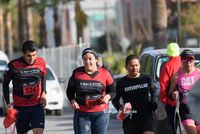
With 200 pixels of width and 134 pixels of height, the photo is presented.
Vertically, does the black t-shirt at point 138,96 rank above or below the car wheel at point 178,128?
above

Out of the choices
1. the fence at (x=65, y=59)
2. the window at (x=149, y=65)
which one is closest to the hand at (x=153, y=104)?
the window at (x=149, y=65)

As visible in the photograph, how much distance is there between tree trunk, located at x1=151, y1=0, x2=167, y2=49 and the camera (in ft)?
57.6

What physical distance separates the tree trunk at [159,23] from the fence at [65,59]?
2.77 m

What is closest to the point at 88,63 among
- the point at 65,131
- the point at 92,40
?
the point at 65,131

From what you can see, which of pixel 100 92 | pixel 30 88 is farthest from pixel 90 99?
pixel 30 88

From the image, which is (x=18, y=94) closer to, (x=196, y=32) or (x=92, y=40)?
(x=196, y=32)

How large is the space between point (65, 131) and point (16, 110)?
4.21 metres

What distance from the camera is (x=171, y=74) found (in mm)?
7031

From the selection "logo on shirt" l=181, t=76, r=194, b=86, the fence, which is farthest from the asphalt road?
the fence

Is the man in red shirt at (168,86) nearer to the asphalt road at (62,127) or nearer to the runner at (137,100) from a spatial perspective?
the runner at (137,100)

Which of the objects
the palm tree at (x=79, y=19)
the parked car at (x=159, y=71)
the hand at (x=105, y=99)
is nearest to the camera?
the hand at (x=105, y=99)

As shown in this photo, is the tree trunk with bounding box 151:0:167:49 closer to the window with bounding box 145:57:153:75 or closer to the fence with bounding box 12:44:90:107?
the fence with bounding box 12:44:90:107

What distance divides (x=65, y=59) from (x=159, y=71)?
1073cm

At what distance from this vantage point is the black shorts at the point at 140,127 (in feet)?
20.4
